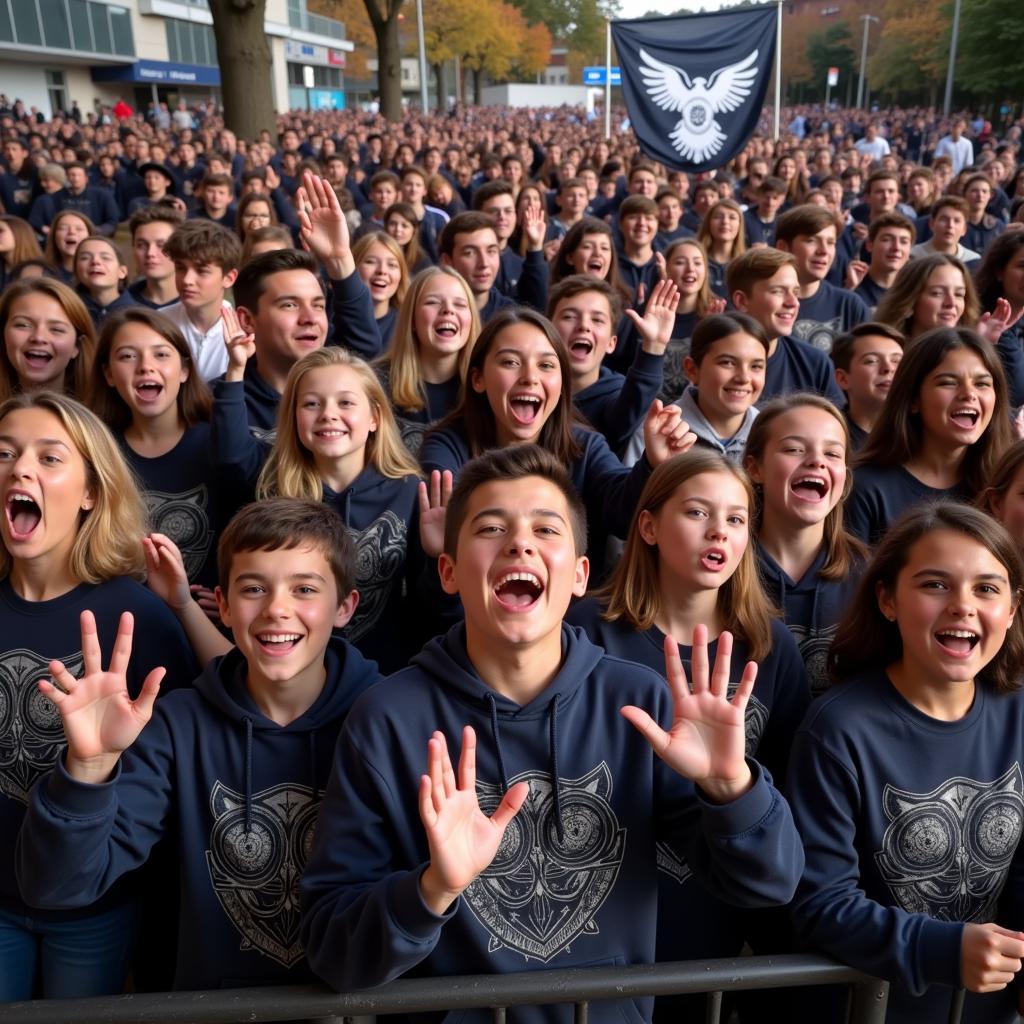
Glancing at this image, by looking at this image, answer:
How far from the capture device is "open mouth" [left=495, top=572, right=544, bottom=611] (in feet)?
6.78

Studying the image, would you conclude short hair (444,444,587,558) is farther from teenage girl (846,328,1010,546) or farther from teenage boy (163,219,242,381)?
teenage boy (163,219,242,381)

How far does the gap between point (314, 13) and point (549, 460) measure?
73864mm

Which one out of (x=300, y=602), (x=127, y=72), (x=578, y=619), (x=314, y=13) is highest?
(x=314, y=13)

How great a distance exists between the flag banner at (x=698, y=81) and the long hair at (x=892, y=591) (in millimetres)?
7713

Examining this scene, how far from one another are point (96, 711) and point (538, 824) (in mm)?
892

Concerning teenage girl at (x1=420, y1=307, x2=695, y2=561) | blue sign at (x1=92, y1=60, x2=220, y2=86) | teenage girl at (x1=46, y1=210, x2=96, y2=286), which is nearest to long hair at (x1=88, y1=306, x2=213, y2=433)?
teenage girl at (x1=420, y1=307, x2=695, y2=561)

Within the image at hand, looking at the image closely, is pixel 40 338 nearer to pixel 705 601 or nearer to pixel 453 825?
pixel 705 601

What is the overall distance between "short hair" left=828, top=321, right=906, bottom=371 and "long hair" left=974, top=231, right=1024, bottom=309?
5.63ft

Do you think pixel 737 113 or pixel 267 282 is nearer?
pixel 267 282

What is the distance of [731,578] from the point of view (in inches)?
107

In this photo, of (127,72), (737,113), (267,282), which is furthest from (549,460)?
(127,72)

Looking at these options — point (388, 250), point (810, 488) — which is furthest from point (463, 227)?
point (810, 488)

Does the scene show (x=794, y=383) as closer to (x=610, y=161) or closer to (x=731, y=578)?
(x=731, y=578)

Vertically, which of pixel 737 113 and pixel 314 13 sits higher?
pixel 314 13
